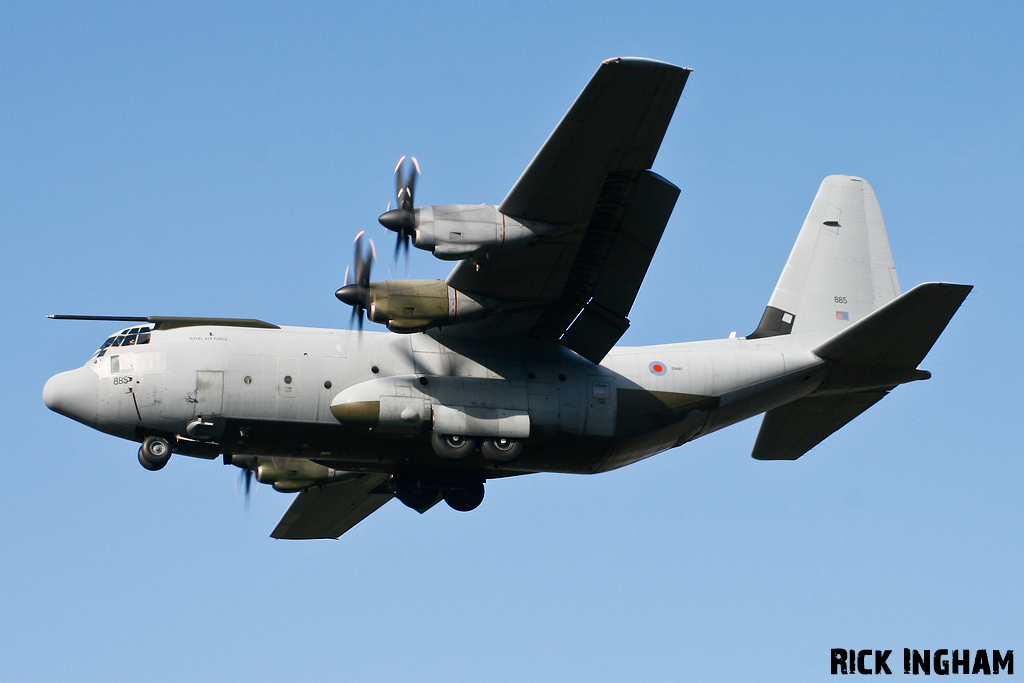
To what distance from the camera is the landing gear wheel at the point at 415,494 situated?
21.7 meters

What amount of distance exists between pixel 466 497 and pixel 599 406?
10.4 ft

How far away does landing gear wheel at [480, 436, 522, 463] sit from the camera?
1995 cm

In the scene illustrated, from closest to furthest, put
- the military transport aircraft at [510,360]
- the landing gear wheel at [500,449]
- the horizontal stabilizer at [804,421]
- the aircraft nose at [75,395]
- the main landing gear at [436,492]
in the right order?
the military transport aircraft at [510,360], the aircraft nose at [75,395], the landing gear wheel at [500,449], the main landing gear at [436,492], the horizontal stabilizer at [804,421]

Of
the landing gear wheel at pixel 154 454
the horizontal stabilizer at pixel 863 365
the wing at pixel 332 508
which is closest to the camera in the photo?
the landing gear wheel at pixel 154 454

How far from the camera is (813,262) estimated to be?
77.9 ft

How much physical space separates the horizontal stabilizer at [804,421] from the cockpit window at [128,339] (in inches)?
461

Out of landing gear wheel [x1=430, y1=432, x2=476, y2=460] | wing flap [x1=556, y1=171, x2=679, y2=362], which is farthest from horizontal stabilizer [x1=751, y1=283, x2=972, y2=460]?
landing gear wheel [x1=430, y1=432, x2=476, y2=460]

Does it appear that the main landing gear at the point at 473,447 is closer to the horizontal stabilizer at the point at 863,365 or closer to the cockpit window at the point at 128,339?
the cockpit window at the point at 128,339

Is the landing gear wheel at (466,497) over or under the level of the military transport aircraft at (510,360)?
under

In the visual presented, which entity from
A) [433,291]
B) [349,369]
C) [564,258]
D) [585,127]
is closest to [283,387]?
[349,369]

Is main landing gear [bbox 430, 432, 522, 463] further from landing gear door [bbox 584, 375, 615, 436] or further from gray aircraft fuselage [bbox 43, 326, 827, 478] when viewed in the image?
landing gear door [bbox 584, 375, 615, 436]

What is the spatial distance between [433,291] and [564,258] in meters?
2.18

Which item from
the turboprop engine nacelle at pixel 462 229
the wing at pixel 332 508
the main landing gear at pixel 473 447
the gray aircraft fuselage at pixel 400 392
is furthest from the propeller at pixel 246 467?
the turboprop engine nacelle at pixel 462 229

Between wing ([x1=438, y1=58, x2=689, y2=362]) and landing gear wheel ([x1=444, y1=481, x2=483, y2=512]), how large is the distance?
2.99 meters
